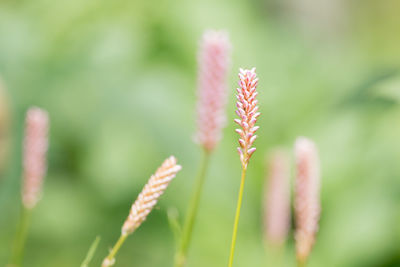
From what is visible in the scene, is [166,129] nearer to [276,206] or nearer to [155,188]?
[276,206]

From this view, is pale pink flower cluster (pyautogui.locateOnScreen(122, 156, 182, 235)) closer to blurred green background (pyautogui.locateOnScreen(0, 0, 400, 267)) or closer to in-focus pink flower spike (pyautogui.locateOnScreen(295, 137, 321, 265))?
in-focus pink flower spike (pyautogui.locateOnScreen(295, 137, 321, 265))

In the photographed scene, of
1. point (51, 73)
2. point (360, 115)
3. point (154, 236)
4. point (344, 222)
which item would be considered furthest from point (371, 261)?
point (51, 73)

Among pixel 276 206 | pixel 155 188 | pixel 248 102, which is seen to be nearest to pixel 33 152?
pixel 155 188

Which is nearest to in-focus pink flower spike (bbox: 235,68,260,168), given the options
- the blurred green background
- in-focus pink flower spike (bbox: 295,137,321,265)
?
in-focus pink flower spike (bbox: 295,137,321,265)

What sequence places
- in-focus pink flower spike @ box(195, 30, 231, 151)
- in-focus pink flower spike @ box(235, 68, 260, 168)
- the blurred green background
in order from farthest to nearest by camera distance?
the blurred green background < in-focus pink flower spike @ box(195, 30, 231, 151) < in-focus pink flower spike @ box(235, 68, 260, 168)

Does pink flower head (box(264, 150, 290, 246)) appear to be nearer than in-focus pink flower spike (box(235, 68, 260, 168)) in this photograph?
No

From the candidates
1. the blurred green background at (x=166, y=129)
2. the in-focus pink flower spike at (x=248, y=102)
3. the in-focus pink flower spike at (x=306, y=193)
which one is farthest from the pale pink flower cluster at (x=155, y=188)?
the blurred green background at (x=166, y=129)
